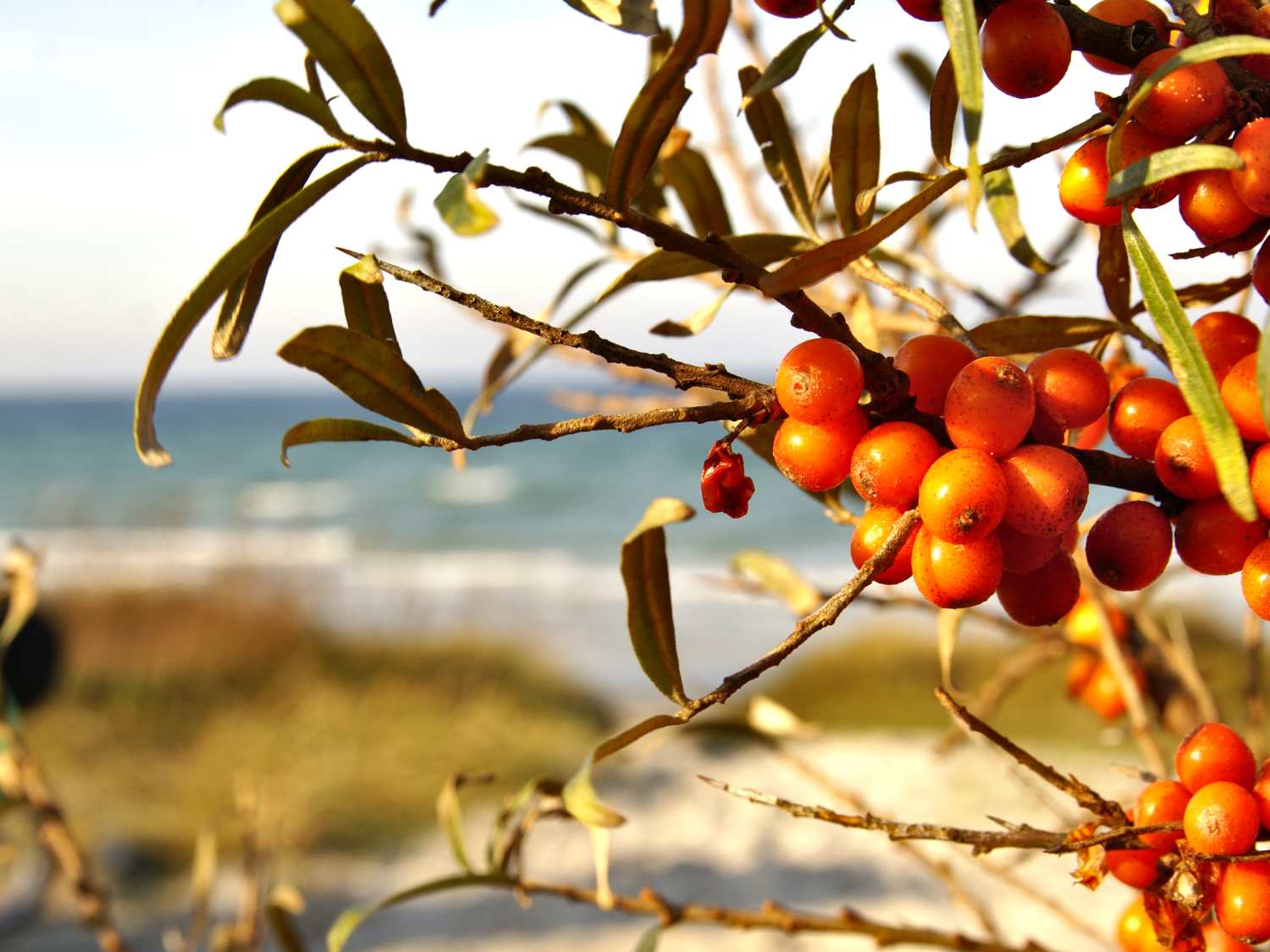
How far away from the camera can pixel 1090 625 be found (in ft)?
2.72

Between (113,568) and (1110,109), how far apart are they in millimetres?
11390

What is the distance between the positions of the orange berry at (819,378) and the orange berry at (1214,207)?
0.38 ft

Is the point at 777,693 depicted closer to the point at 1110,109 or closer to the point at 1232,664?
the point at 1232,664

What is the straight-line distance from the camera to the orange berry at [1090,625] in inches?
32.4

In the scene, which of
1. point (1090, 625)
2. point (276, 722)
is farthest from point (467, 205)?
point (276, 722)

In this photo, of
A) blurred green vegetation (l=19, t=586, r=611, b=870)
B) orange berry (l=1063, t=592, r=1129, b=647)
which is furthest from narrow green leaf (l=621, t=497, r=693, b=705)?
blurred green vegetation (l=19, t=586, r=611, b=870)

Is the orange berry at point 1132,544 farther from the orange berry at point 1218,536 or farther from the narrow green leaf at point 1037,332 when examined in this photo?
the narrow green leaf at point 1037,332

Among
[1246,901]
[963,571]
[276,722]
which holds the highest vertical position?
[963,571]

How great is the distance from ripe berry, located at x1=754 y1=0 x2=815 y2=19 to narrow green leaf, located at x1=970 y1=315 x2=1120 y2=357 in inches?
6.2

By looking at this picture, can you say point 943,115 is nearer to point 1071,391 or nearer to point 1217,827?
point 1071,391

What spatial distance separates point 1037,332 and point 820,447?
171mm

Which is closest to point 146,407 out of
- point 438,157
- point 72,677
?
point 438,157

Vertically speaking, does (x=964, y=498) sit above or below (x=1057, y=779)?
above

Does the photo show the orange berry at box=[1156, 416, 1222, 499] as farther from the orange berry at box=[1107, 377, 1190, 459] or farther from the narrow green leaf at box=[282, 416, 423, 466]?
the narrow green leaf at box=[282, 416, 423, 466]
